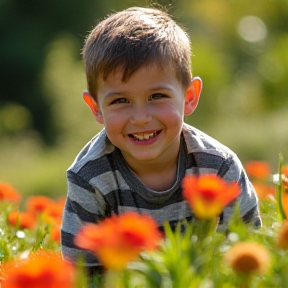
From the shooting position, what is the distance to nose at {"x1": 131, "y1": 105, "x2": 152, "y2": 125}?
8.66 ft

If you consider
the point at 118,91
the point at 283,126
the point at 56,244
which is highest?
the point at 118,91

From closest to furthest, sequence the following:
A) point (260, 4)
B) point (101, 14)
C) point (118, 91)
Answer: point (118, 91)
point (260, 4)
point (101, 14)

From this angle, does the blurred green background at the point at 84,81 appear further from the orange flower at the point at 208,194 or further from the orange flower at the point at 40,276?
the orange flower at the point at 40,276

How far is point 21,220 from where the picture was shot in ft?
10.0

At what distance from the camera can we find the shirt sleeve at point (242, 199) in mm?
2721

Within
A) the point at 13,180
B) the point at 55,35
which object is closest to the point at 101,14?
→ the point at 55,35

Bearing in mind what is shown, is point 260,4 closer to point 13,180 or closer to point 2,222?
point 13,180

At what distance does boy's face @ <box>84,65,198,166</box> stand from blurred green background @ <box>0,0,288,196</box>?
552 cm

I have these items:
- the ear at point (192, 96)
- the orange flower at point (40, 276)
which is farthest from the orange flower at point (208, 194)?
the ear at point (192, 96)

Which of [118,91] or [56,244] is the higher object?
[118,91]

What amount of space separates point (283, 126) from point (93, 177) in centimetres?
707

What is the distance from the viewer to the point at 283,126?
9.73 metres

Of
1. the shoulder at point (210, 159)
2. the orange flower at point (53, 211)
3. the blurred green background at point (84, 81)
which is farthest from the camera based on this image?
the blurred green background at point (84, 81)

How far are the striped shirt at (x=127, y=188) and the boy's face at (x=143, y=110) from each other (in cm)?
16
